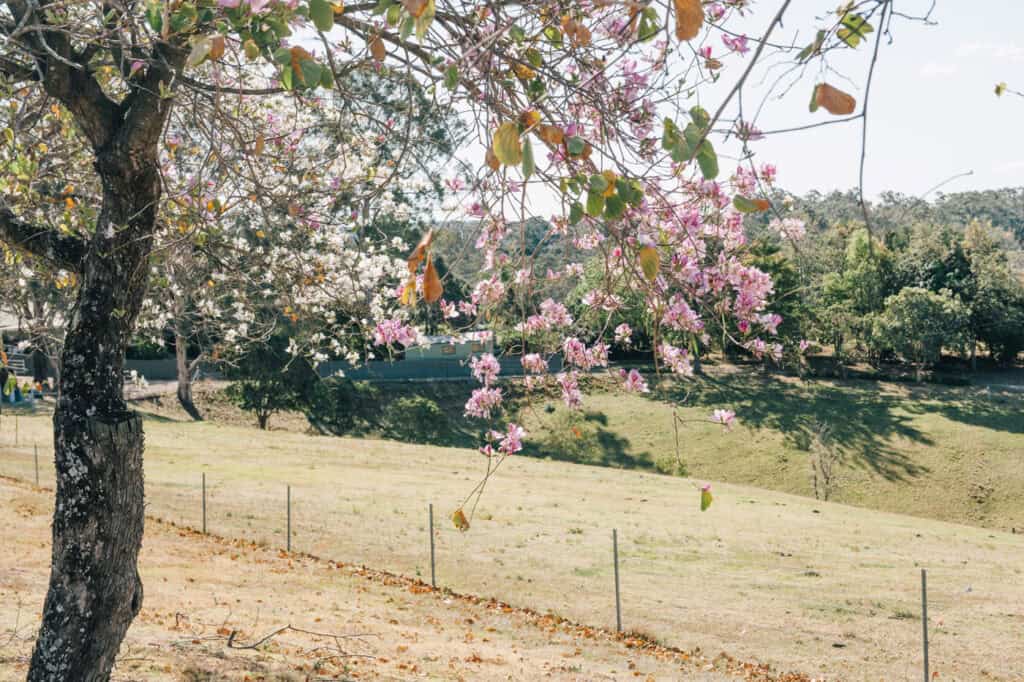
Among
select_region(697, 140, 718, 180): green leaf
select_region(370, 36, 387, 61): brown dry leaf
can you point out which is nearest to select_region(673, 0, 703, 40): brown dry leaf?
select_region(697, 140, 718, 180): green leaf

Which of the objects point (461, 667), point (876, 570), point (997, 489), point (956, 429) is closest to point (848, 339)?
point (956, 429)

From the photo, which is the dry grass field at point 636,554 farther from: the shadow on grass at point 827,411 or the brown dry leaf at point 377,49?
the shadow on grass at point 827,411

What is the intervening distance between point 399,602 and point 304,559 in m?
2.93

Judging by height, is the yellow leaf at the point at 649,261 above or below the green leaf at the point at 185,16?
below

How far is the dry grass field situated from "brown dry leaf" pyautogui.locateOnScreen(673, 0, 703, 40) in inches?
318

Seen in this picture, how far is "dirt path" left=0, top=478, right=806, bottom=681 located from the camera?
317 inches

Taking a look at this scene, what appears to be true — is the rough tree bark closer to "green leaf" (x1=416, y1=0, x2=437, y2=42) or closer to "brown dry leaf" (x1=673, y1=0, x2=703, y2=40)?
"green leaf" (x1=416, y1=0, x2=437, y2=42)

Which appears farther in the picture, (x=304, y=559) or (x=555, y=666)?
(x=304, y=559)

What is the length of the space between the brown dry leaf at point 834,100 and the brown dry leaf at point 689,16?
0.35 m

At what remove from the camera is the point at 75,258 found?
5.64 metres

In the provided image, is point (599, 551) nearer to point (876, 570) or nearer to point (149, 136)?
point (876, 570)

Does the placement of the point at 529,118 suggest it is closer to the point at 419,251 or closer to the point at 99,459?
the point at 419,251

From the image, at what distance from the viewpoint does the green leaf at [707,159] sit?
259 cm

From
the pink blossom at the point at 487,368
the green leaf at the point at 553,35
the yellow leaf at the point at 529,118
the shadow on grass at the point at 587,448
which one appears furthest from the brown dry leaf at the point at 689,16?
the shadow on grass at the point at 587,448
